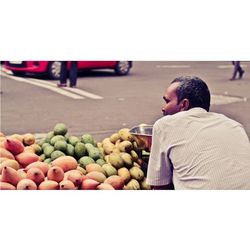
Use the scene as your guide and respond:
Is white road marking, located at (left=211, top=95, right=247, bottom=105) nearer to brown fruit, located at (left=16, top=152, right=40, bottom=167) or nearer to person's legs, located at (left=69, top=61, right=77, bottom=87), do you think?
person's legs, located at (left=69, top=61, right=77, bottom=87)

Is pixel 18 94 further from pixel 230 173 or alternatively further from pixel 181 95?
pixel 230 173

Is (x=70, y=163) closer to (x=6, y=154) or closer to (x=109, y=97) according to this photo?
(x=6, y=154)

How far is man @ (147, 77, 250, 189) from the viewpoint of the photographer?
77.9 inches

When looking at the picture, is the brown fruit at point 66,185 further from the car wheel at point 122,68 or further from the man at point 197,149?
the car wheel at point 122,68

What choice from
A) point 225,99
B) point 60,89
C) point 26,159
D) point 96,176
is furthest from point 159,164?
point 60,89

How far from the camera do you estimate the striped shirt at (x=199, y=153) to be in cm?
198

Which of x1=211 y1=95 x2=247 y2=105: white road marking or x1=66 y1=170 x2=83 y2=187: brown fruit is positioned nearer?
x1=66 y1=170 x2=83 y2=187: brown fruit

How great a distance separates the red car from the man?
0.85 m

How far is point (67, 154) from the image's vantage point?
2.52 meters

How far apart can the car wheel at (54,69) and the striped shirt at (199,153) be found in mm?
958

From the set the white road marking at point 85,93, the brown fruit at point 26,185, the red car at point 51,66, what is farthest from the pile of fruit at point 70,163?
the white road marking at point 85,93

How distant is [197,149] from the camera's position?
201cm

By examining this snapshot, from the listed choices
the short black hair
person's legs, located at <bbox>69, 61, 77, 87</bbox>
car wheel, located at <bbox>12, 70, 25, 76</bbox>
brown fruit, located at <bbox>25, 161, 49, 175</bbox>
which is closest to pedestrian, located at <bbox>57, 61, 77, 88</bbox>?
person's legs, located at <bbox>69, 61, 77, 87</bbox>
